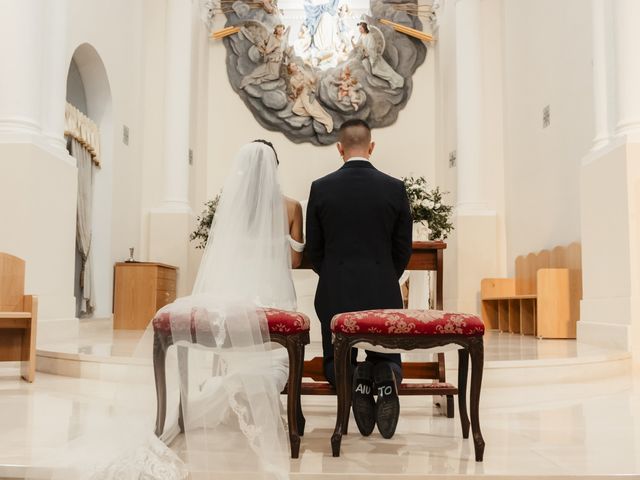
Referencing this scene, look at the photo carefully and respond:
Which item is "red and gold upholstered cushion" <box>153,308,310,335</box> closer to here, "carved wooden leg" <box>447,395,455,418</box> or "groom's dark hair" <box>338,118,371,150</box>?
"groom's dark hair" <box>338,118,371,150</box>

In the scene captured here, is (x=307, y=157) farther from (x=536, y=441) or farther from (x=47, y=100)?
(x=536, y=441)

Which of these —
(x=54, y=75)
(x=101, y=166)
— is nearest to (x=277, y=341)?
(x=54, y=75)

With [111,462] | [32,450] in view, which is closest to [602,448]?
[111,462]

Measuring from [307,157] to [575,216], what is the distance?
6038 mm

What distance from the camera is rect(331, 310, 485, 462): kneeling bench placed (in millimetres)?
3078

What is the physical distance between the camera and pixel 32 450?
3.11m

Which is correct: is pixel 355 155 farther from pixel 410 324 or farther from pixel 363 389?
pixel 363 389

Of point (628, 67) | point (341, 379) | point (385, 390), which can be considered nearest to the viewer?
point (341, 379)

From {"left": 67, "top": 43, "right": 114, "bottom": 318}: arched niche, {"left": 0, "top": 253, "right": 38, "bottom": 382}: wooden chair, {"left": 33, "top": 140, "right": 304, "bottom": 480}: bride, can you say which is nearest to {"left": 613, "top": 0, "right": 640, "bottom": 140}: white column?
{"left": 33, "top": 140, "right": 304, "bottom": 480}: bride

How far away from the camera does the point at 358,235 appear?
3652mm

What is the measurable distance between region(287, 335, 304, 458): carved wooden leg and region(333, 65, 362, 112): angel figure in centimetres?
1086

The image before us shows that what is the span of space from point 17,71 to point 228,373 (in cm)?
531

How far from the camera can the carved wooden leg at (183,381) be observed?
3.33 metres

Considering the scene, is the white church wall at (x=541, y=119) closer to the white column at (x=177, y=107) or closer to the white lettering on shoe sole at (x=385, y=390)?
the white column at (x=177, y=107)
